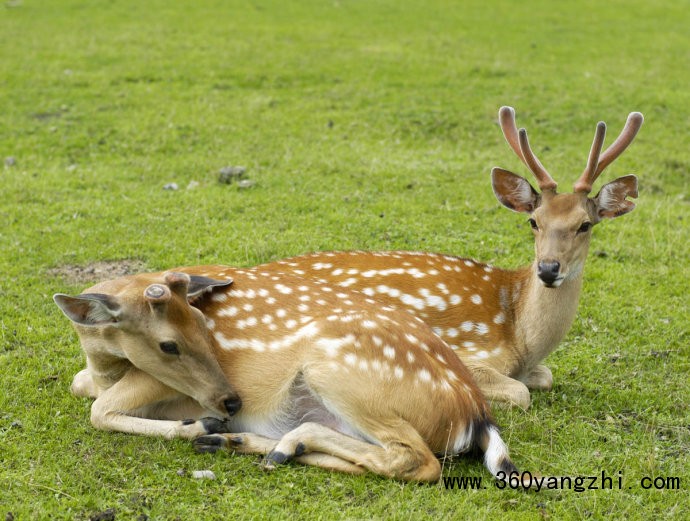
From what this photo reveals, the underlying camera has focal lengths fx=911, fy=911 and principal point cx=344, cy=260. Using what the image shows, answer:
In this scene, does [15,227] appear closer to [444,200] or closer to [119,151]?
[119,151]

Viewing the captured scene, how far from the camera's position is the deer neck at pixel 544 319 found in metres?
5.41

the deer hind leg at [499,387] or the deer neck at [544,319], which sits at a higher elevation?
the deer neck at [544,319]

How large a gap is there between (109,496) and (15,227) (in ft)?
14.3

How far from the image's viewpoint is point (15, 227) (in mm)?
7801

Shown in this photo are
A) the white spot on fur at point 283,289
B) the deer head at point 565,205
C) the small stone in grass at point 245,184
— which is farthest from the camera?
the small stone in grass at point 245,184

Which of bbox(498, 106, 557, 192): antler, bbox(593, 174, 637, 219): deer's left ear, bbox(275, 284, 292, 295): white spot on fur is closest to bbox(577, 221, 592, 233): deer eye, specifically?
bbox(593, 174, 637, 219): deer's left ear

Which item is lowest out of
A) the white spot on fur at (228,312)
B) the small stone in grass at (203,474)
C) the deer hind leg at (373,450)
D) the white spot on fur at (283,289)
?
the small stone in grass at (203,474)

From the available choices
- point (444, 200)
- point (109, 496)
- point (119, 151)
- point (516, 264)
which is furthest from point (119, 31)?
point (109, 496)

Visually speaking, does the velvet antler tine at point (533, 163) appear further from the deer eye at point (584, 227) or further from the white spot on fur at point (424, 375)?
the white spot on fur at point (424, 375)

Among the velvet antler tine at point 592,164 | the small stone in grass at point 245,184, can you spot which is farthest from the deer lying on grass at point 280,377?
the small stone in grass at point 245,184

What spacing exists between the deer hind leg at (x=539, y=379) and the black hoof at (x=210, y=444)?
1978 millimetres

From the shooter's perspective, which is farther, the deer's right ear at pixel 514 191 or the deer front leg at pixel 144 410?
the deer's right ear at pixel 514 191

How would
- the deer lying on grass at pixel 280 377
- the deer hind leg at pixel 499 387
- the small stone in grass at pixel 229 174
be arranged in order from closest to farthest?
the deer lying on grass at pixel 280 377
the deer hind leg at pixel 499 387
the small stone in grass at pixel 229 174

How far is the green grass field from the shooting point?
4230 mm
